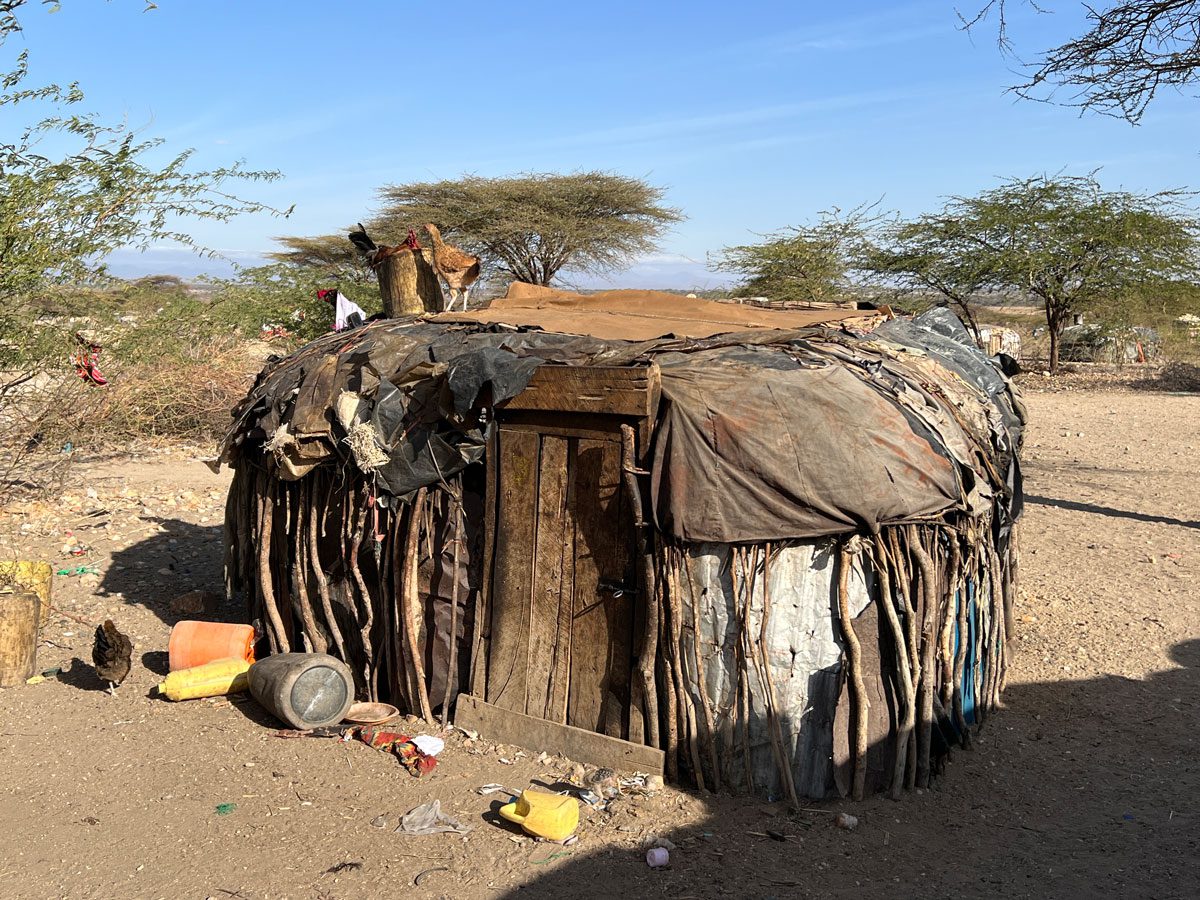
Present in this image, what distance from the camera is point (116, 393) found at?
12.1 m

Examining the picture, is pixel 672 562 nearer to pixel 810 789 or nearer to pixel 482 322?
pixel 810 789

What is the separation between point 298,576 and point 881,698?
310 cm

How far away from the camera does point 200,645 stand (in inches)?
225

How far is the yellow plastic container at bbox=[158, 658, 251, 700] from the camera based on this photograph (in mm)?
5461

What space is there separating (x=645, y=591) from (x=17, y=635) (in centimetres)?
369

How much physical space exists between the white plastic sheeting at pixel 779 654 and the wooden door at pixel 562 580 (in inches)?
13.9

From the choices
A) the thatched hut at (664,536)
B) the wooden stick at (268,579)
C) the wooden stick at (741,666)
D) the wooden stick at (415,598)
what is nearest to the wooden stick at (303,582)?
the thatched hut at (664,536)

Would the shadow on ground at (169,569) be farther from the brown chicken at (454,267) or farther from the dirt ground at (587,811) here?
the brown chicken at (454,267)

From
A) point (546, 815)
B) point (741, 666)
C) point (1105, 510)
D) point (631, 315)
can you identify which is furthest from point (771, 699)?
point (1105, 510)

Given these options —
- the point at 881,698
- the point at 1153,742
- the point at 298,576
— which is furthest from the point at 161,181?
the point at 1153,742

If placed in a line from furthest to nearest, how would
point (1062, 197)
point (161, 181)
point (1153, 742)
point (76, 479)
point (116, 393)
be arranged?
point (1062, 197), point (116, 393), point (76, 479), point (161, 181), point (1153, 742)

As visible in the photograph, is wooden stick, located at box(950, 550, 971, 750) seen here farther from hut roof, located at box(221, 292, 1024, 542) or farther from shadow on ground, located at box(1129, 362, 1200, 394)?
shadow on ground, located at box(1129, 362, 1200, 394)

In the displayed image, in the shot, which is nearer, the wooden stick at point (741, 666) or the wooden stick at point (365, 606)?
the wooden stick at point (741, 666)

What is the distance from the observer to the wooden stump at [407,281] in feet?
23.2
